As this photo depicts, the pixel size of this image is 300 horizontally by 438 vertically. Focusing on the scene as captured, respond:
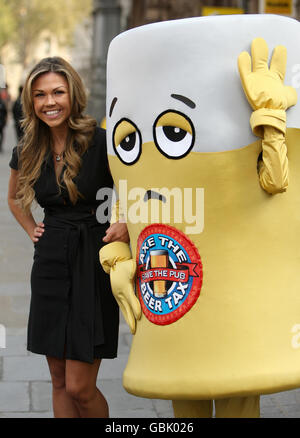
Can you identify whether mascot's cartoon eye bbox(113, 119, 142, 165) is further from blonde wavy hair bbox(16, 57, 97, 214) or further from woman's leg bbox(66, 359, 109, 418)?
woman's leg bbox(66, 359, 109, 418)

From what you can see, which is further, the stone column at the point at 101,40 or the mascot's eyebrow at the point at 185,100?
the stone column at the point at 101,40

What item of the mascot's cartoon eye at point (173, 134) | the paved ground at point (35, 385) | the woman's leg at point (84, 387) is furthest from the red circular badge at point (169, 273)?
the paved ground at point (35, 385)

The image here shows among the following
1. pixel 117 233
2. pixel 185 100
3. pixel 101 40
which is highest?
pixel 101 40

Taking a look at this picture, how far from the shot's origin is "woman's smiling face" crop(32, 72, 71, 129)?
3.56 meters

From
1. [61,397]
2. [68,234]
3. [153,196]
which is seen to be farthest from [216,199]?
[61,397]

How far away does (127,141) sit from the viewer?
3.22 metres

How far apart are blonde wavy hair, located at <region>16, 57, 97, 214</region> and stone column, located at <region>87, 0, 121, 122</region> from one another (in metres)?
15.3

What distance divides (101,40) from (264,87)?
16979mm

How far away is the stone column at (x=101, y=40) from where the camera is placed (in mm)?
18984

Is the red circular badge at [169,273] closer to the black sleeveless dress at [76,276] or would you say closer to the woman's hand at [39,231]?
the black sleeveless dress at [76,276]

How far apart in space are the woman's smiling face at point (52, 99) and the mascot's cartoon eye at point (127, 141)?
40 centimetres

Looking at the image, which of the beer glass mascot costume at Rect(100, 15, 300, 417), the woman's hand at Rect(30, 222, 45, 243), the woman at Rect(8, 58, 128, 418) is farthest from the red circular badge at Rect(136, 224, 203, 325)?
the woman's hand at Rect(30, 222, 45, 243)

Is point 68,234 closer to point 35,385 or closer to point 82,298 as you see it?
point 82,298

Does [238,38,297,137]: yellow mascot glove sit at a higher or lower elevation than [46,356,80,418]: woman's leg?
higher
